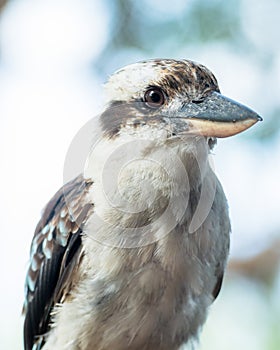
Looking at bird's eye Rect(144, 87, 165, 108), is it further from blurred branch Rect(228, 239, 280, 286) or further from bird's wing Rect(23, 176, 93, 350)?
blurred branch Rect(228, 239, 280, 286)

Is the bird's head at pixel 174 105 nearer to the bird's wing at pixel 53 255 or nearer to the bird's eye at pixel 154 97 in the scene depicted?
the bird's eye at pixel 154 97

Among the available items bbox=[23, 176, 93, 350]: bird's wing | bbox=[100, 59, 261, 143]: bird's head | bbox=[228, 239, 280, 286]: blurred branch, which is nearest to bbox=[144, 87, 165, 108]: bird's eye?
bbox=[100, 59, 261, 143]: bird's head

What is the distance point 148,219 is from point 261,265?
2041 mm

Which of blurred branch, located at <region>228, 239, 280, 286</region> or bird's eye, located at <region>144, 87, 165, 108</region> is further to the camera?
blurred branch, located at <region>228, 239, 280, 286</region>

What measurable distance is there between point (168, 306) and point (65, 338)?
344mm

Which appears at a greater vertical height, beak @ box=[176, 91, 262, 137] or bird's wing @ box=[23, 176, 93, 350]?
beak @ box=[176, 91, 262, 137]

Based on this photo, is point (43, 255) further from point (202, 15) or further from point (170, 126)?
point (202, 15)

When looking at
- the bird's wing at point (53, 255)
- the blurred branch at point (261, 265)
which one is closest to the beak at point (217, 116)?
the bird's wing at point (53, 255)

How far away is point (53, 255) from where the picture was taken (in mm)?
2365

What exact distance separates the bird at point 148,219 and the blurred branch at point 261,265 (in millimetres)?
1734

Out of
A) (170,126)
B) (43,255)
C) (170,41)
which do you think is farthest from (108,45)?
(170,126)

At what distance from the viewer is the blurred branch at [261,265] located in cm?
397

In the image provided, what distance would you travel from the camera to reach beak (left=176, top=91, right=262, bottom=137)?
6.27 ft

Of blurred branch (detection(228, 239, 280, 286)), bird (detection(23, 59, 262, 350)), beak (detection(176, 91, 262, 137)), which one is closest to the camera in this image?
beak (detection(176, 91, 262, 137))
